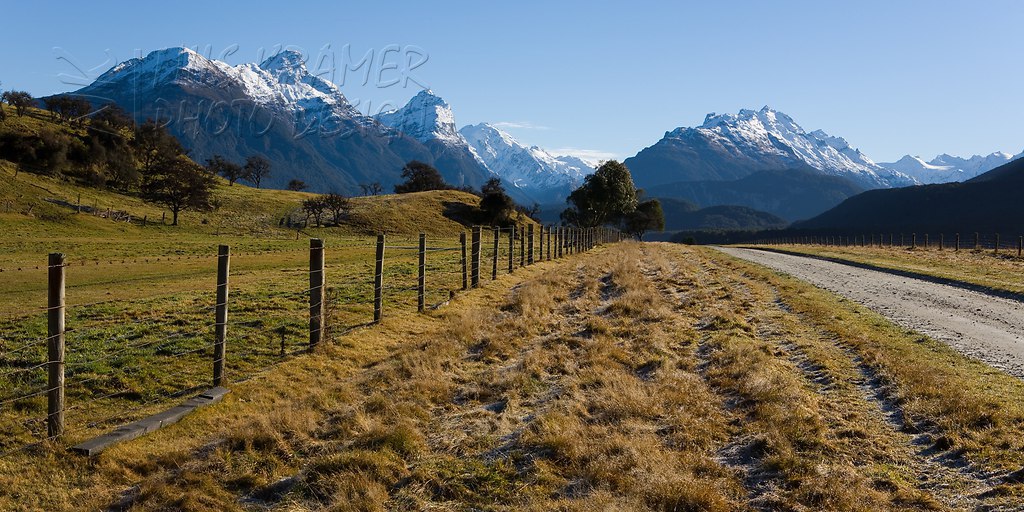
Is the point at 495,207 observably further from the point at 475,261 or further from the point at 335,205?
the point at 475,261

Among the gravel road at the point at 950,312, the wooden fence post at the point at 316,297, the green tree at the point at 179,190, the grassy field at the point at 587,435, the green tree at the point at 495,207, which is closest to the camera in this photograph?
the grassy field at the point at 587,435

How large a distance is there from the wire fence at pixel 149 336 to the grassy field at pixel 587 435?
0.84 metres

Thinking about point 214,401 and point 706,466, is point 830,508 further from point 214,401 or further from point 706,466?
point 214,401

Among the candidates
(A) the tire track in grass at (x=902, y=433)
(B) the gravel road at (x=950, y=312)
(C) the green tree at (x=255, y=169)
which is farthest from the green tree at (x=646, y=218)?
(A) the tire track in grass at (x=902, y=433)

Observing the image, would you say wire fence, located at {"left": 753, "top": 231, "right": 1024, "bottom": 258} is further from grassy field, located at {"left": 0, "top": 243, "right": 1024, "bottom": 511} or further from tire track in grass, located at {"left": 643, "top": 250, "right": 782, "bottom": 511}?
grassy field, located at {"left": 0, "top": 243, "right": 1024, "bottom": 511}

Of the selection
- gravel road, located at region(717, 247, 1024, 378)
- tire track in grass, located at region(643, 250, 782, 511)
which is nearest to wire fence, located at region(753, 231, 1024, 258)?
gravel road, located at region(717, 247, 1024, 378)

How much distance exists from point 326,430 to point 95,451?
2356 mm

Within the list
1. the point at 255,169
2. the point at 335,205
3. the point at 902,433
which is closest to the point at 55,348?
the point at 902,433

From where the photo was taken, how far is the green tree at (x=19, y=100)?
11537 centimetres

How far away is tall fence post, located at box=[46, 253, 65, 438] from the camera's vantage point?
276 inches

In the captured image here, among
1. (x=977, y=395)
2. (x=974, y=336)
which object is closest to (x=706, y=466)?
(x=977, y=395)

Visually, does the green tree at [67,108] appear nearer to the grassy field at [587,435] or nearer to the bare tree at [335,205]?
the bare tree at [335,205]

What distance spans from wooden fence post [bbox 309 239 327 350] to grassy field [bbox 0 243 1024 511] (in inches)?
19.8

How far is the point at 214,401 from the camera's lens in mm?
8406
